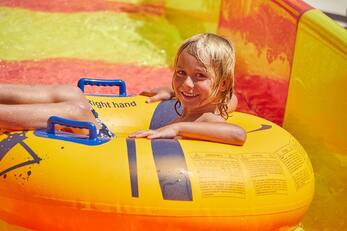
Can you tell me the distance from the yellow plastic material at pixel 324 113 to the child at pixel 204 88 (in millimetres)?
576

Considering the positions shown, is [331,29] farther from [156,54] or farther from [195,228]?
[156,54]

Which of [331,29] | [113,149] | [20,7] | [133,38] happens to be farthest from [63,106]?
[20,7]

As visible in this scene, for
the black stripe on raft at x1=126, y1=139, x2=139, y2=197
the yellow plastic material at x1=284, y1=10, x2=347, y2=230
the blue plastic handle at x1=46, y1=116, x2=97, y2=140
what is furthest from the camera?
the yellow plastic material at x1=284, y1=10, x2=347, y2=230

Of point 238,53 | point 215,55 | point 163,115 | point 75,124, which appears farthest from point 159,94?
point 238,53

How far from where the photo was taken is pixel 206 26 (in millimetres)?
4969

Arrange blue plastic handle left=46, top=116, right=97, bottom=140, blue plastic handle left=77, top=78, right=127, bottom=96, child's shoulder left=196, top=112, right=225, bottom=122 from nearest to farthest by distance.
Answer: blue plastic handle left=46, top=116, right=97, bottom=140 → child's shoulder left=196, top=112, right=225, bottom=122 → blue plastic handle left=77, top=78, right=127, bottom=96

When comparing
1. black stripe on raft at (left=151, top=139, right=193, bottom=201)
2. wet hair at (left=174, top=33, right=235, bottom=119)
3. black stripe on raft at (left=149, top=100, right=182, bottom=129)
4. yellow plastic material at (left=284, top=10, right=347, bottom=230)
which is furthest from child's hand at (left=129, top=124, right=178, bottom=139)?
yellow plastic material at (left=284, top=10, right=347, bottom=230)

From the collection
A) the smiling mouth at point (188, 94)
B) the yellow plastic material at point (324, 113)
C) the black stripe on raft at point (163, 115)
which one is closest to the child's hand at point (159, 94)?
the black stripe on raft at point (163, 115)

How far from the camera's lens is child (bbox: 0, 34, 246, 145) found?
234cm

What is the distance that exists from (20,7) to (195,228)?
12.8 feet

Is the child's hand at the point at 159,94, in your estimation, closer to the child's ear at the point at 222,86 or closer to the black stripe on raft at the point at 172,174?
the child's ear at the point at 222,86

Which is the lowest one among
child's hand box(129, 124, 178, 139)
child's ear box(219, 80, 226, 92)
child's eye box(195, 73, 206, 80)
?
child's hand box(129, 124, 178, 139)

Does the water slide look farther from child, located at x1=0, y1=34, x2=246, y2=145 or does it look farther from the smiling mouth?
the smiling mouth

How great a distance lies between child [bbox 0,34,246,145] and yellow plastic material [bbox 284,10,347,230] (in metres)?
0.57
